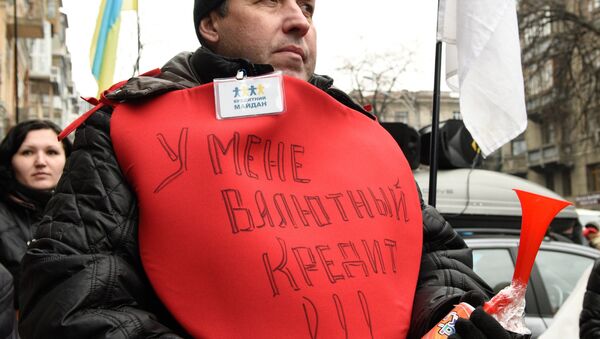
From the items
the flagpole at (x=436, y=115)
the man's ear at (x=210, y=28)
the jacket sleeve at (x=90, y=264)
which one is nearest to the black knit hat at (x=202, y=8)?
the man's ear at (x=210, y=28)

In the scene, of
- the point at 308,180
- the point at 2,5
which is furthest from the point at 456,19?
the point at 2,5

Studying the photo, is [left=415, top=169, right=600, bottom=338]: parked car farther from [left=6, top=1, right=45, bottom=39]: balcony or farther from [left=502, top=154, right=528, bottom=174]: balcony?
[left=502, top=154, right=528, bottom=174]: balcony

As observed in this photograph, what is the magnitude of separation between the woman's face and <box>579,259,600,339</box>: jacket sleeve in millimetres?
2727

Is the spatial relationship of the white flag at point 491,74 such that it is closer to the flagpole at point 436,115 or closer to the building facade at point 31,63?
the flagpole at point 436,115

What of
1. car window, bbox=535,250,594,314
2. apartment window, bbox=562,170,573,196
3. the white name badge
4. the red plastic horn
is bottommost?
apartment window, bbox=562,170,573,196

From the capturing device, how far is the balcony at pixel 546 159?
1535 inches

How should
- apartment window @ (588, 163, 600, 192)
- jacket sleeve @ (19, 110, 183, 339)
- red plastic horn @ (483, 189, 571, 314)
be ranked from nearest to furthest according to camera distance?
jacket sleeve @ (19, 110, 183, 339) < red plastic horn @ (483, 189, 571, 314) < apartment window @ (588, 163, 600, 192)

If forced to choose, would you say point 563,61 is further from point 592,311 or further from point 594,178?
point 594,178

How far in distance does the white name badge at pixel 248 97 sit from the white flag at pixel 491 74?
907 millimetres

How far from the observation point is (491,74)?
7.66 ft

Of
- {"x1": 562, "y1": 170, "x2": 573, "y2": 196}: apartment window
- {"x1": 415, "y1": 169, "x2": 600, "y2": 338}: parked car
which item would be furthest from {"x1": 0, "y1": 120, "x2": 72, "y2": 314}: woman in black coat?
{"x1": 562, "y1": 170, "x2": 573, "y2": 196}: apartment window

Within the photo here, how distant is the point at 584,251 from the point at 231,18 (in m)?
4.28

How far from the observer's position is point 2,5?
2166 centimetres

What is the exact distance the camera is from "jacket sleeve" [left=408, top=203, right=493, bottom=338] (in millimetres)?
1604
